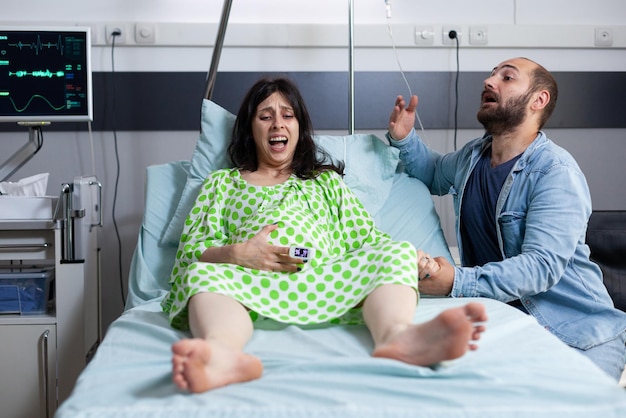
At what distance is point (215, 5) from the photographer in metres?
2.78

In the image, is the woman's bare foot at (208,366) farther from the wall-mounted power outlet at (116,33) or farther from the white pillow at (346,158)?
the wall-mounted power outlet at (116,33)

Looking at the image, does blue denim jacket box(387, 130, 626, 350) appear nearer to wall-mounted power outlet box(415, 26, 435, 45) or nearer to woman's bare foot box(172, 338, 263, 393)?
woman's bare foot box(172, 338, 263, 393)

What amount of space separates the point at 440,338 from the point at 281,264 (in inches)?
23.3

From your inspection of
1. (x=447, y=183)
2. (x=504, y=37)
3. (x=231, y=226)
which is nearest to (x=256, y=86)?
(x=231, y=226)

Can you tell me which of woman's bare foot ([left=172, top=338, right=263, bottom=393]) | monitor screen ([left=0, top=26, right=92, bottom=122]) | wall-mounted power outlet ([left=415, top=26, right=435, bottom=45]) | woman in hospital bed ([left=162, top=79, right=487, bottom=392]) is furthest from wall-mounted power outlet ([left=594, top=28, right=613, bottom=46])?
woman's bare foot ([left=172, top=338, right=263, bottom=393])

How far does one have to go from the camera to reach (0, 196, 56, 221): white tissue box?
214cm

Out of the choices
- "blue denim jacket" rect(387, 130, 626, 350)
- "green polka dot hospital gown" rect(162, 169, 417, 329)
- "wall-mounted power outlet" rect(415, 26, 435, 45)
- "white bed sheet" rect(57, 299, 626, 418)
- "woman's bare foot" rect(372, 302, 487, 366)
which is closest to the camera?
"white bed sheet" rect(57, 299, 626, 418)

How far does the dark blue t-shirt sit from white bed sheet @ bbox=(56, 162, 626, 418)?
0.51 m

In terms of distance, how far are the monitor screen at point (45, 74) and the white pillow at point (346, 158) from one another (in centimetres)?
41

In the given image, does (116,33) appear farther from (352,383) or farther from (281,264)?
(352,383)

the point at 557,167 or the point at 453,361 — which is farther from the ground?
the point at 557,167

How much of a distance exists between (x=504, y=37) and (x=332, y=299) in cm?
168

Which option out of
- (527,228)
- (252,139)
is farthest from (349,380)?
(252,139)

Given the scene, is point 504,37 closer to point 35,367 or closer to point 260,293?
point 260,293
